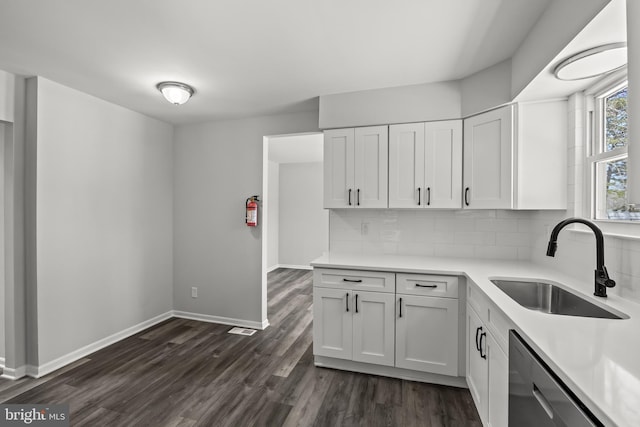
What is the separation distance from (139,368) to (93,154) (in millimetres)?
2053

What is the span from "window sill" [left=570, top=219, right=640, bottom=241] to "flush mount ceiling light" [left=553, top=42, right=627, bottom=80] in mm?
847

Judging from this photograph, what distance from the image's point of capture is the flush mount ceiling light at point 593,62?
148 centimetres

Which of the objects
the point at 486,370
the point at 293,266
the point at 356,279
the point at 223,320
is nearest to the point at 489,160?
the point at 356,279

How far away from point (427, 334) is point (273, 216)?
16.6 feet

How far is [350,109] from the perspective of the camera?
2861mm

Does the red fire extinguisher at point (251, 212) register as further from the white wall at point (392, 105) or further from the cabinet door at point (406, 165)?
the cabinet door at point (406, 165)

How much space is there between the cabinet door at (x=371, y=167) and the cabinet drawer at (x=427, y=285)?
0.73 metres

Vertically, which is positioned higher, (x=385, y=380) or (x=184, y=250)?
(x=184, y=250)

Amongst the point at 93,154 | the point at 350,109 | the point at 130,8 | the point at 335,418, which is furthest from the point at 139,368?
the point at 350,109

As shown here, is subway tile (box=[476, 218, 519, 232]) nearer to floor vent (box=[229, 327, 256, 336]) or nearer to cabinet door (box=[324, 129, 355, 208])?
cabinet door (box=[324, 129, 355, 208])

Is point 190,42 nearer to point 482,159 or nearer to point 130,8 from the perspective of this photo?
point 130,8

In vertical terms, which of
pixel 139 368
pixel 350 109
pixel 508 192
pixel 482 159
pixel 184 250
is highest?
pixel 350 109

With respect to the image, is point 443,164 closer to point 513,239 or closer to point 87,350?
point 513,239

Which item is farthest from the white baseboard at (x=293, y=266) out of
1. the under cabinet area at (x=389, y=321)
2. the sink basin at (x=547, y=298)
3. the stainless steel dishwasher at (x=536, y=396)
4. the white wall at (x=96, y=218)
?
the stainless steel dishwasher at (x=536, y=396)
